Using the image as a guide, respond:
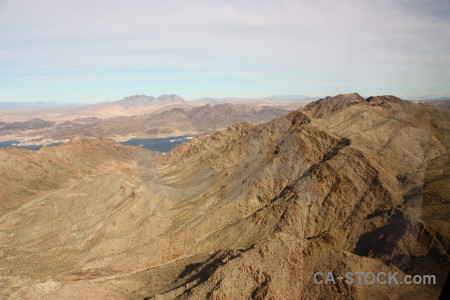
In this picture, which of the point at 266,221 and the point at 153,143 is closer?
the point at 266,221

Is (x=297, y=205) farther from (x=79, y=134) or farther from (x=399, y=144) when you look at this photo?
(x=79, y=134)

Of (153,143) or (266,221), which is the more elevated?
(266,221)

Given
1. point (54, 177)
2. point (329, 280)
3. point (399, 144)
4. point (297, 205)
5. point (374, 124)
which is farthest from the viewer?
point (54, 177)

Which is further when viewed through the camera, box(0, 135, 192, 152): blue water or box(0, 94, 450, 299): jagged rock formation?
box(0, 135, 192, 152): blue water

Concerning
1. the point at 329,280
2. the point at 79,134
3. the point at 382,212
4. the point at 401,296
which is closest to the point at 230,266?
the point at 329,280

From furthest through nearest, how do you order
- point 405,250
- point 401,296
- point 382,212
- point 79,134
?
1. point 79,134
2. point 382,212
3. point 405,250
4. point 401,296

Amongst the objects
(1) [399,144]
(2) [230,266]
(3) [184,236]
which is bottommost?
(3) [184,236]

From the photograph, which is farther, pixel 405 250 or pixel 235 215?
pixel 235 215

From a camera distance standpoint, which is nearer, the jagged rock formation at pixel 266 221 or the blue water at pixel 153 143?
the jagged rock formation at pixel 266 221
